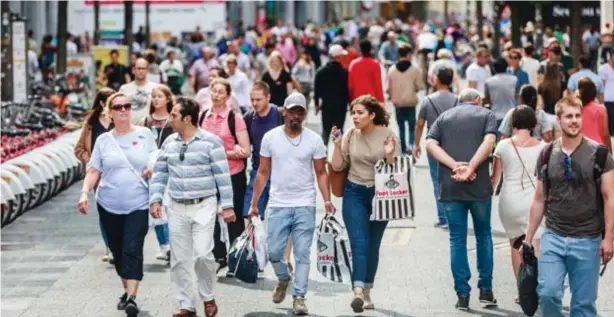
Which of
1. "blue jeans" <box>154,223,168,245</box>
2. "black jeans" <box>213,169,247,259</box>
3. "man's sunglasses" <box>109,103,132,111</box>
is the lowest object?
"blue jeans" <box>154,223,168,245</box>

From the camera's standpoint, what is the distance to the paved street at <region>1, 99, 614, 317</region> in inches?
467

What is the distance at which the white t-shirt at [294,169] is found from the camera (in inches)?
460

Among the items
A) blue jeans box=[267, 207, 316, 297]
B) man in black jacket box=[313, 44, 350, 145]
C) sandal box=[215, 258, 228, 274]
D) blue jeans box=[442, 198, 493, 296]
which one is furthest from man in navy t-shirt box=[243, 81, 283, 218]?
man in black jacket box=[313, 44, 350, 145]

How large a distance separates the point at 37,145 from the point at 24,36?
429 centimetres

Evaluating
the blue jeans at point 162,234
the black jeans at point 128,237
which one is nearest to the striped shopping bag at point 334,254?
the black jeans at point 128,237

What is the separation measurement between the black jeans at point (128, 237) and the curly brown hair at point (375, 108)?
1.70 meters

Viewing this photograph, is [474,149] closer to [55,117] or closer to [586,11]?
[55,117]

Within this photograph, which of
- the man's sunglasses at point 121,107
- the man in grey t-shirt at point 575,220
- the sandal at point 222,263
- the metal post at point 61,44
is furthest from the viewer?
the metal post at point 61,44

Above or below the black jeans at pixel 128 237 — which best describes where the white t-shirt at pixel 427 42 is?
above

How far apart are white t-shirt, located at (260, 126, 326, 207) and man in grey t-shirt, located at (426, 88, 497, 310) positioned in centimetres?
84

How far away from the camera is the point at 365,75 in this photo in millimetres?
21188

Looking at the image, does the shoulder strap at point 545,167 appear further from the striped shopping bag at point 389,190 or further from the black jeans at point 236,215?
the black jeans at point 236,215

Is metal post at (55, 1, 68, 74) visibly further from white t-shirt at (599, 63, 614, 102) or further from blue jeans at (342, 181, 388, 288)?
blue jeans at (342, 181, 388, 288)

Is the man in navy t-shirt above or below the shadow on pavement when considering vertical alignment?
above
